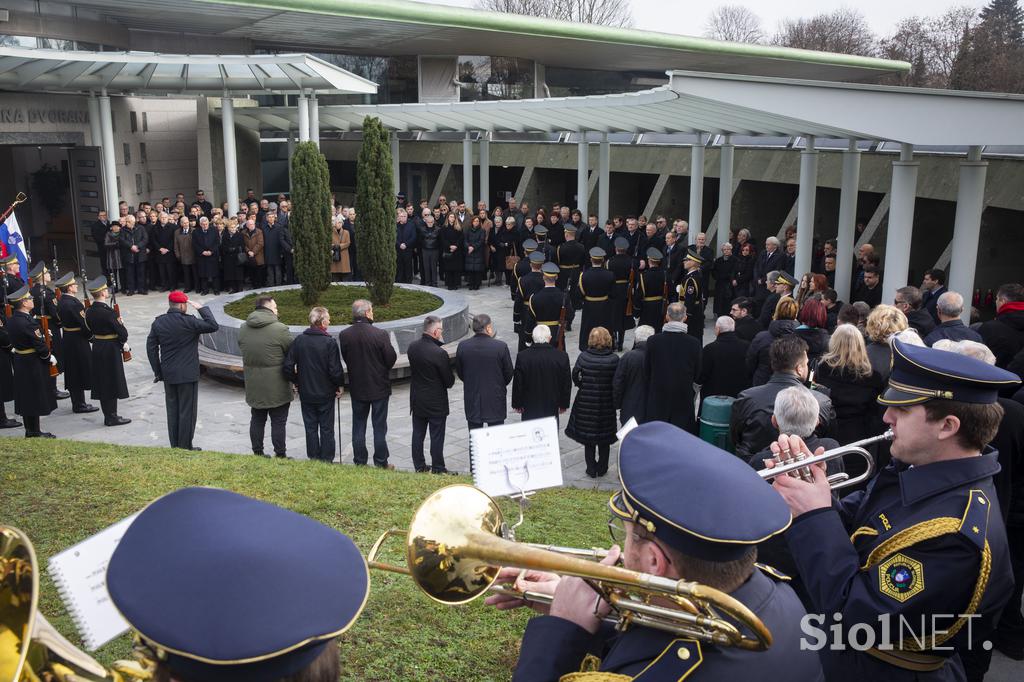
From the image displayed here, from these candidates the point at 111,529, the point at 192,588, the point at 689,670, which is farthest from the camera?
the point at 111,529

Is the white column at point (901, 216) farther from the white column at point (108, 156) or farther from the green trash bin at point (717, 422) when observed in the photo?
the white column at point (108, 156)

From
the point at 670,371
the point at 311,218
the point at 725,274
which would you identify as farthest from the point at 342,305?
the point at 670,371

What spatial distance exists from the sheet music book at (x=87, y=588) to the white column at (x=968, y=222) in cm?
1111

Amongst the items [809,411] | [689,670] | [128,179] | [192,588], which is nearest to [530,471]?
[809,411]

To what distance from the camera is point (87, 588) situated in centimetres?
273

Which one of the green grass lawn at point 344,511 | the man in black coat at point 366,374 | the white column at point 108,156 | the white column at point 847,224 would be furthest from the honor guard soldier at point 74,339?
the white column at point 108,156

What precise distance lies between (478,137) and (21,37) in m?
11.9

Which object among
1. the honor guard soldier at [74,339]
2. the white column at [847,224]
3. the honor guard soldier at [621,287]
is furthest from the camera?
the honor guard soldier at [621,287]

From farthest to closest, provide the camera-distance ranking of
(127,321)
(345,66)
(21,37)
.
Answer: (345,66) < (21,37) < (127,321)

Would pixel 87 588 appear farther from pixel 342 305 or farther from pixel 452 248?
pixel 452 248

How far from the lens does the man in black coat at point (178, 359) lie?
9.21 meters

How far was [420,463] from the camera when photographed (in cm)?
886

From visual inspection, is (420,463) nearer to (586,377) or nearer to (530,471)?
(586,377)

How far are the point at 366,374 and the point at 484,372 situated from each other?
1190 millimetres
